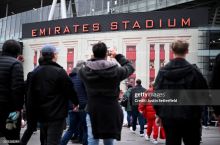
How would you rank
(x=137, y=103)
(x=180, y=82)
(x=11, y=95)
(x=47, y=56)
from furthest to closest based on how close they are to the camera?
(x=137, y=103), (x=47, y=56), (x=11, y=95), (x=180, y=82)

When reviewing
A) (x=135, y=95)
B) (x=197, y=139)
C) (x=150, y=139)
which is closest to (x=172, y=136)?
(x=197, y=139)

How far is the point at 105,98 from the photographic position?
5980 millimetres

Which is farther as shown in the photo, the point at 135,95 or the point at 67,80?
the point at 135,95

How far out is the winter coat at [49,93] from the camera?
20.3 ft

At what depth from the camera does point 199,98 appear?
5.37m

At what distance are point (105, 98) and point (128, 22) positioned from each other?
32552mm

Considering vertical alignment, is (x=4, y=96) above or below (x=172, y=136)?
above

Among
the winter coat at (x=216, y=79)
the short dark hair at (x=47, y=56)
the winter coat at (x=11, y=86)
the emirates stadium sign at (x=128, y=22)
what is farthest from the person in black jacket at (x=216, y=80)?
the emirates stadium sign at (x=128, y=22)

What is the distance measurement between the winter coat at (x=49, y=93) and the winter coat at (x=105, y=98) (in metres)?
0.40

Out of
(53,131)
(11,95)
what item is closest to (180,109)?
(53,131)

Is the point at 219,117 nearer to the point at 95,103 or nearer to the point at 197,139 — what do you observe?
the point at 197,139

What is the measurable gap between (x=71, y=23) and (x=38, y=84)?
1385 inches

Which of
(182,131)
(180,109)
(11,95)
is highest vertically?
(11,95)

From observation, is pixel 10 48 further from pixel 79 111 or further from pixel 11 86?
pixel 79 111
